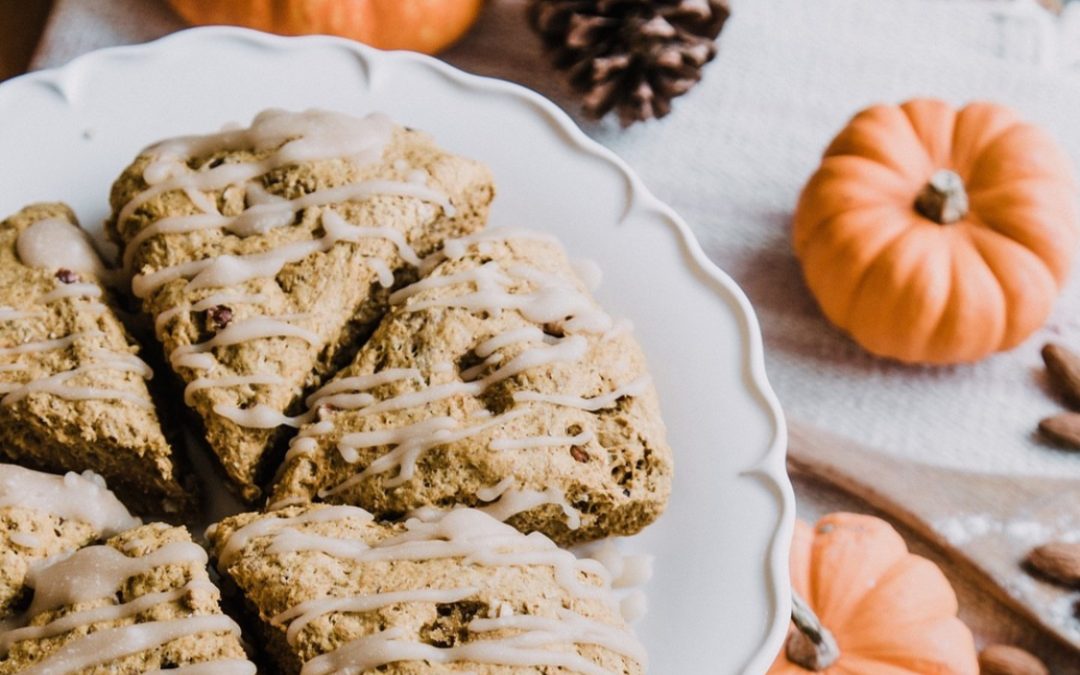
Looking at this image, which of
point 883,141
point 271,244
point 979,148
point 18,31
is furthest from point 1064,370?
point 18,31

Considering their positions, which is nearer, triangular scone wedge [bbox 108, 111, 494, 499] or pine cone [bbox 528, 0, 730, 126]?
triangular scone wedge [bbox 108, 111, 494, 499]

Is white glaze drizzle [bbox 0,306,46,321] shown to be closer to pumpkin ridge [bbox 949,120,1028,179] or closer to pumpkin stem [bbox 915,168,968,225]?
pumpkin stem [bbox 915,168,968,225]

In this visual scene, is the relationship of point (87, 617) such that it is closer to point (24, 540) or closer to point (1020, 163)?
point (24, 540)

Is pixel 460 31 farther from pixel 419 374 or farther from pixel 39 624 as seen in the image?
pixel 39 624

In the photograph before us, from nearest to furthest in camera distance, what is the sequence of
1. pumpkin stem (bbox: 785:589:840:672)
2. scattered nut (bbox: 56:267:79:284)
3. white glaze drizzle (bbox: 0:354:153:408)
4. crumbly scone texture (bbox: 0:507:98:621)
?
crumbly scone texture (bbox: 0:507:98:621) → white glaze drizzle (bbox: 0:354:153:408) → scattered nut (bbox: 56:267:79:284) → pumpkin stem (bbox: 785:589:840:672)

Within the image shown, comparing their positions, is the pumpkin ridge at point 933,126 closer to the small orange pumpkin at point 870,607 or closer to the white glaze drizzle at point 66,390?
the small orange pumpkin at point 870,607

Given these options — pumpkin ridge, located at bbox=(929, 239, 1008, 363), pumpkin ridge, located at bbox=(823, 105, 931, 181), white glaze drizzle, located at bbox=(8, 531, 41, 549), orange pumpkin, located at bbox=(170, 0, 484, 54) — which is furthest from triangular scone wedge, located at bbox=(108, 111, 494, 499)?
pumpkin ridge, located at bbox=(929, 239, 1008, 363)
